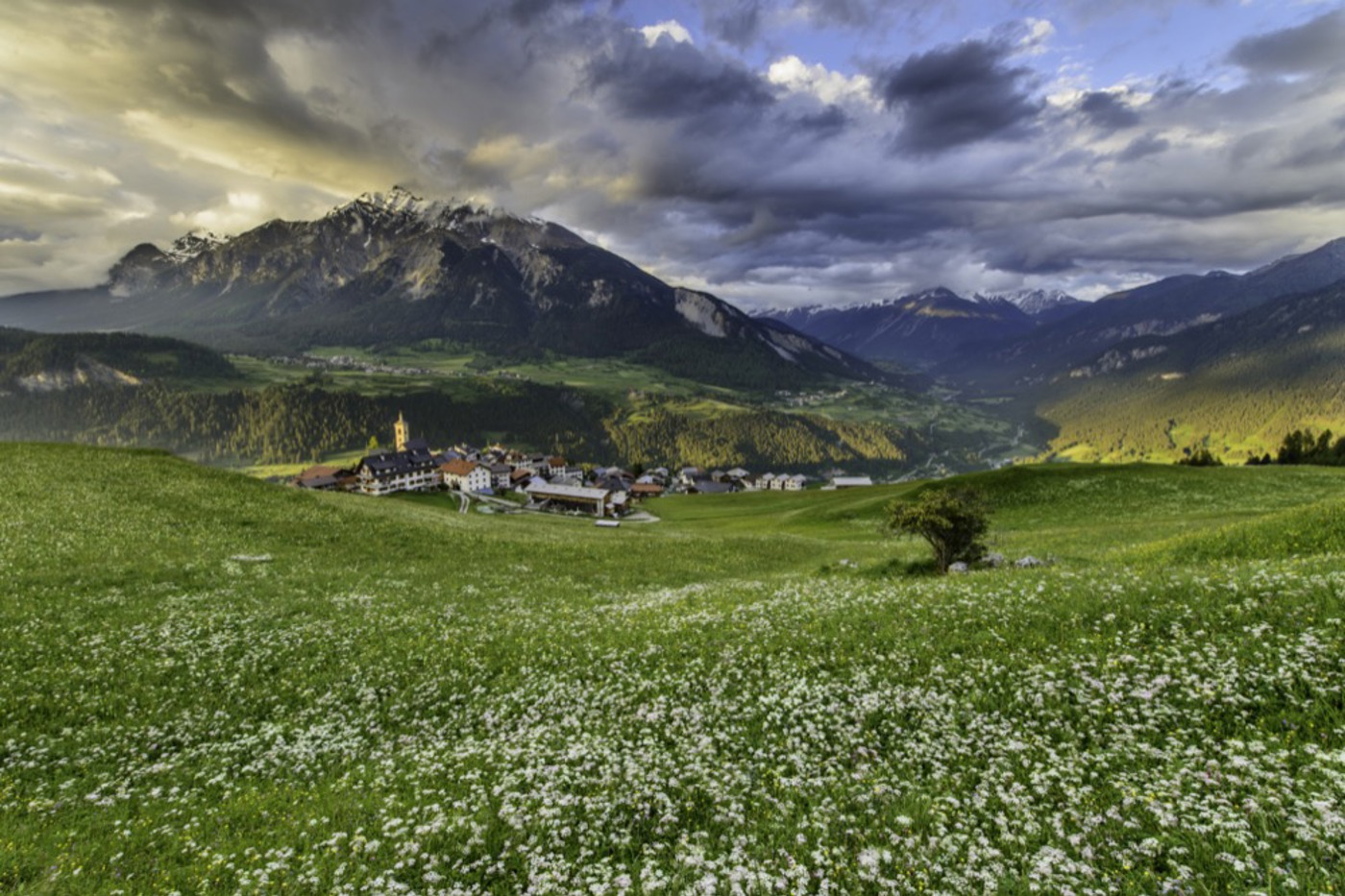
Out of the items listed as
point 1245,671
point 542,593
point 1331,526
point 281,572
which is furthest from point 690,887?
point 281,572

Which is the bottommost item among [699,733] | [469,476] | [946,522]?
[469,476]

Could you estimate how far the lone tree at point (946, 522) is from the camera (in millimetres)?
30844

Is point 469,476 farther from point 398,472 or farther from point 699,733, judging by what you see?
point 699,733

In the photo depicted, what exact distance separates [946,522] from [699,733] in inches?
874

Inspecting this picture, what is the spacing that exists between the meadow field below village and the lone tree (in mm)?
7382

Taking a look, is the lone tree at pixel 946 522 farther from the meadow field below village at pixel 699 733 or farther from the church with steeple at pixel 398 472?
the church with steeple at pixel 398 472

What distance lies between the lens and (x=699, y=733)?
13.2 meters

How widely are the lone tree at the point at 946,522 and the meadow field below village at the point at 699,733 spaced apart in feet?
24.2

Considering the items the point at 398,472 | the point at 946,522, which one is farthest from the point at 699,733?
the point at 398,472

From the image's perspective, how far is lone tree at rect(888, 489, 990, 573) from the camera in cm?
3084

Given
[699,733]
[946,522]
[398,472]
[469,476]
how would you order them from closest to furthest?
1. [699,733]
2. [946,522]
3. [469,476]
4. [398,472]

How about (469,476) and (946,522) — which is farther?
(469,476)

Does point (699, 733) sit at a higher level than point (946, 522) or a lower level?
lower

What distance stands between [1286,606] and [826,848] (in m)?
13.4
